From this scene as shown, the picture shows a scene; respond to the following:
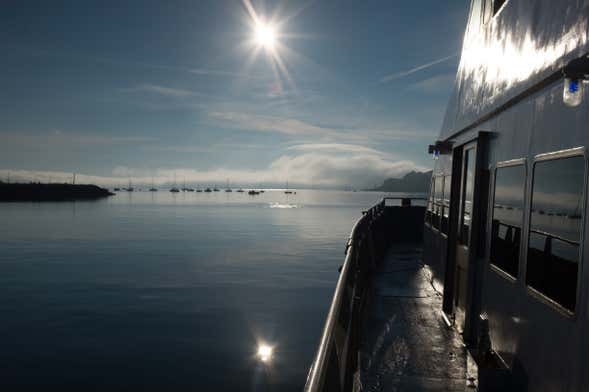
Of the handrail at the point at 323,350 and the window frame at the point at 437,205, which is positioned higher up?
the window frame at the point at 437,205

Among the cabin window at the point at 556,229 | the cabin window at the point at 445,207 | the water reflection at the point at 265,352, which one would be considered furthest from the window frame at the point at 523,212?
the water reflection at the point at 265,352

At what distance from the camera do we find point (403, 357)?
5707mm

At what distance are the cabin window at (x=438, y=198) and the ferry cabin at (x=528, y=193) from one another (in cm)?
287

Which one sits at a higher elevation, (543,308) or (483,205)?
(483,205)

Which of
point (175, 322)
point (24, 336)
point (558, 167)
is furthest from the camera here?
point (175, 322)

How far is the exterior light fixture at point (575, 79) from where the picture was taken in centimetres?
290

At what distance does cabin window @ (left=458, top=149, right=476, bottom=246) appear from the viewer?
6.59 m

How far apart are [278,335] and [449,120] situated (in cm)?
1356

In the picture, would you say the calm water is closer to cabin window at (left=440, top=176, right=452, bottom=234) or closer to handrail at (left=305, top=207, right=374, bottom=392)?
cabin window at (left=440, top=176, right=452, bottom=234)

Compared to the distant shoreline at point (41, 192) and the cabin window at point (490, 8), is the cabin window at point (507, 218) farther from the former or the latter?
the distant shoreline at point (41, 192)

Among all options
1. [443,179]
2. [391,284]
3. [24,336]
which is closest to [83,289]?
[24,336]

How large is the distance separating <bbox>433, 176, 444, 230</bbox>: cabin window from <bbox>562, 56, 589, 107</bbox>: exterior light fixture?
22.4ft

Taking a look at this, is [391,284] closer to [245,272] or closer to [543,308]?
[543,308]

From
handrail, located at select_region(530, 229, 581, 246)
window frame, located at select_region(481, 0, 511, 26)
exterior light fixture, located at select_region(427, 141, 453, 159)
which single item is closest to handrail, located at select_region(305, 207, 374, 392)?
handrail, located at select_region(530, 229, 581, 246)
